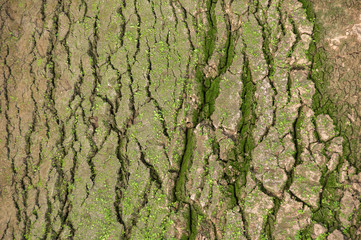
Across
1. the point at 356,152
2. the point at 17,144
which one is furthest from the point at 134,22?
the point at 356,152

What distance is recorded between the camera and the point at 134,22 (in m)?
2.03

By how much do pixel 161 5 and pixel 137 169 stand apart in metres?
1.24

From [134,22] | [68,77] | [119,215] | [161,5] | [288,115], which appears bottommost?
[119,215]

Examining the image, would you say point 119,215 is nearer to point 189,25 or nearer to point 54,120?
point 54,120

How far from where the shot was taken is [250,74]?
1966 millimetres

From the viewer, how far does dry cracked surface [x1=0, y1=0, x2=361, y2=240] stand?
1.85 m

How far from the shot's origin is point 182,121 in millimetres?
1972

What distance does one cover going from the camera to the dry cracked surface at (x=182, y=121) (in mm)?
1854

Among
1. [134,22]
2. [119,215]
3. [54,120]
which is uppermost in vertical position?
[134,22]

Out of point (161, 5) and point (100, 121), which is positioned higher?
point (161, 5)

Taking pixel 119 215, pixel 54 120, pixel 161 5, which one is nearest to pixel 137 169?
pixel 119 215

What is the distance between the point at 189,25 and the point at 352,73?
1.20m

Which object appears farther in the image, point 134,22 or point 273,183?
point 134,22

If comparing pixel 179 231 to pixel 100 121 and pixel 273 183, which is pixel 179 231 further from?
pixel 100 121
